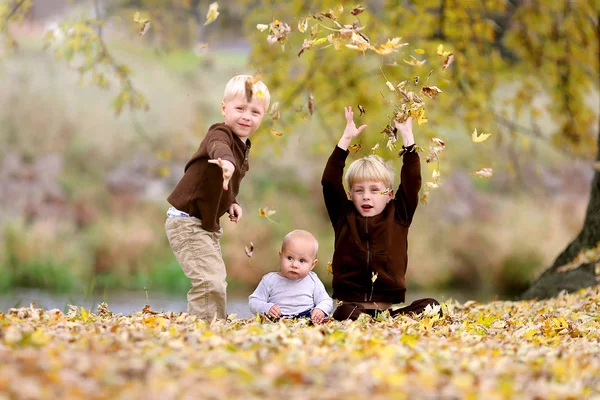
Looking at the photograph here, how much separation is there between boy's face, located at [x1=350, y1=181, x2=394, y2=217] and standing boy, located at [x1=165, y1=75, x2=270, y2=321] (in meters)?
0.77

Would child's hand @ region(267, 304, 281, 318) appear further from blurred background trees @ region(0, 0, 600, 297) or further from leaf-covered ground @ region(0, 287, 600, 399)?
blurred background trees @ region(0, 0, 600, 297)

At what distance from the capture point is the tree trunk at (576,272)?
650 centimetres

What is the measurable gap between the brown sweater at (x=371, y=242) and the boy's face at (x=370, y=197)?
0.04m

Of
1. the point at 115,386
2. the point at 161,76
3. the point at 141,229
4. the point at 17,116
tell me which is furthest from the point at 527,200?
the point at 115,386

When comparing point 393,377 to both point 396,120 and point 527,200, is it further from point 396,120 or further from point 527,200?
point 527,200

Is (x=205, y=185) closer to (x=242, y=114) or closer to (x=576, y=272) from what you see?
(x=242, y=114)

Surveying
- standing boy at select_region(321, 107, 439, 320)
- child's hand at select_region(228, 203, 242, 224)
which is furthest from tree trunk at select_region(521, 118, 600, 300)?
child's hand at select_region(228, 203, 242, 224)

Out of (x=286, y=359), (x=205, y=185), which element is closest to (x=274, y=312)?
(x=205, y=185)

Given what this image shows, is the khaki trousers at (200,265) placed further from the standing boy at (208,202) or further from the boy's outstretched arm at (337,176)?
the boy's outstretched arm at (337,176)

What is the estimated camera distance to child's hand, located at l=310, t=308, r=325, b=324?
4.29m

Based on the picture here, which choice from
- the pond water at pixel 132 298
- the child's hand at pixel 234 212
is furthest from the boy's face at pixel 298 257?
the pond water at pixel 132 298

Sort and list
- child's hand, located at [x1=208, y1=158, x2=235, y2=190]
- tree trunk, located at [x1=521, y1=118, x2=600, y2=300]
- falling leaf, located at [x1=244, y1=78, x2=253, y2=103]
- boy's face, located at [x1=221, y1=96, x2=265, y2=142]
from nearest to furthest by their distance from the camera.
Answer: child's hand, located at [x1=208, y1=158, x2=235, y2=190] → falling leaf, located at [x1=244, y1=78, x2=253, y2=103] → boy's face, located at [x1=221, y1=96, x2=265, y2=142] → tree trunk, located at [x1=521, y1=118, x2=600, y2=300]

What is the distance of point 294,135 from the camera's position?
15.9 m

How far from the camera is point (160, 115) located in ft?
52.2
